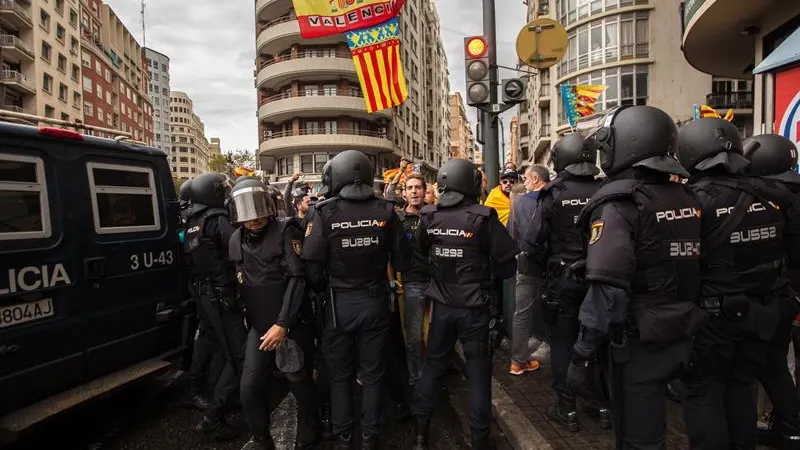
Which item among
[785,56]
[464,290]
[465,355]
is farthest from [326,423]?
[785,56]

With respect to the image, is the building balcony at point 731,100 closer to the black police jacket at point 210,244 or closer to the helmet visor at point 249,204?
the black police jacket at point 210,244

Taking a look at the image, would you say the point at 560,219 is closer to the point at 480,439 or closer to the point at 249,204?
the point at 480,439

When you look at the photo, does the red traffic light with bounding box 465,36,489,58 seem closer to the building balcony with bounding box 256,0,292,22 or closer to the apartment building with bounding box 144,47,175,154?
the building balcony with bounding box 256,0,292,22

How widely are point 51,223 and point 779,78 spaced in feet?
28.2

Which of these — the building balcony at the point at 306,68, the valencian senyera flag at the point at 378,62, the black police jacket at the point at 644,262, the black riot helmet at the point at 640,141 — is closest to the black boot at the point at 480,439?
the black police jacket at the point at 644,262

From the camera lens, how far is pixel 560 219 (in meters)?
3.78

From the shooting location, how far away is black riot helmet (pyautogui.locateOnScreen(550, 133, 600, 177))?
12.5 ft

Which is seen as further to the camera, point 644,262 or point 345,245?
point 345,245

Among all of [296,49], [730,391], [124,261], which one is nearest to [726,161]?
[730,391]

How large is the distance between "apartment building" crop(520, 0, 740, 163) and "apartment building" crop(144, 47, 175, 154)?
110 meters

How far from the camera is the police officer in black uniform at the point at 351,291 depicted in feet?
11.0

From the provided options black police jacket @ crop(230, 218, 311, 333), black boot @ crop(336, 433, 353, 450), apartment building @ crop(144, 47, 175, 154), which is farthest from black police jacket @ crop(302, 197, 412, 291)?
apartment building @ crop(144, 47, 175, 154)

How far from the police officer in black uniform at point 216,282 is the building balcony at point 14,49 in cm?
4079

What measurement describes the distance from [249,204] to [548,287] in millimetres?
2591
